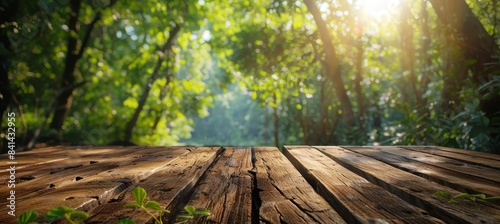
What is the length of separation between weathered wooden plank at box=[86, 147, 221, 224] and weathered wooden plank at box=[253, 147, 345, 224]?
25 cm

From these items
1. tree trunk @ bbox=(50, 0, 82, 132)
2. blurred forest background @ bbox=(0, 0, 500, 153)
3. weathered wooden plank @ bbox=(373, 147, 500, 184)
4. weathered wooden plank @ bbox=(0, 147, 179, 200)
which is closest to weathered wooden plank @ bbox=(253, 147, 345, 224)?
weathered wooden plank @ bbox=(0, 147, 179, 200)

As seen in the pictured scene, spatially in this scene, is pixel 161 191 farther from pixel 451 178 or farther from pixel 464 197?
pixel 451 178

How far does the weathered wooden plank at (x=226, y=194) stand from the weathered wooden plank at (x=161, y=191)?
4 centimetres

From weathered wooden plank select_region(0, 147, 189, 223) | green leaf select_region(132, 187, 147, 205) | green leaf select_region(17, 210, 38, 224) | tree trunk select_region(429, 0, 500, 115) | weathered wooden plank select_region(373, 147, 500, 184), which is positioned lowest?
weathered wooden plank select_region(373, 147, 500, 184)

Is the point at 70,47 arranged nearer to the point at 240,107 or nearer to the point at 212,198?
the point at 212,198

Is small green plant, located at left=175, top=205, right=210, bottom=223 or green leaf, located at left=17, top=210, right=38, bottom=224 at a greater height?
green leaf, located at left=17, top=210, right=38, bottom=224

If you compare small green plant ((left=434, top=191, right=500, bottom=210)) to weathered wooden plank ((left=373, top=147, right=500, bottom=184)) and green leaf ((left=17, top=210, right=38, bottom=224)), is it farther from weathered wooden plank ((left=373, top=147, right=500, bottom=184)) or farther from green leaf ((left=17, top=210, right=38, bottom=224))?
green leaf ((left=17, top=210, right=38, bottom=224))

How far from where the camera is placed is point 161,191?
954 mm

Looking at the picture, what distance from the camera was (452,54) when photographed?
381 centimetres

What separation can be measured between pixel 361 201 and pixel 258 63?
9642 millimetres

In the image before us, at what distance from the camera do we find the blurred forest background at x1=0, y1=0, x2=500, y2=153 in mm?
3623

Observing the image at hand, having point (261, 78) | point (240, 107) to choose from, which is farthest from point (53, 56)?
point (240, 107)

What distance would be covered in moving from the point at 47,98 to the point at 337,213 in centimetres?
1117

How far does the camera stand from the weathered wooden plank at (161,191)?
28.5 inches
